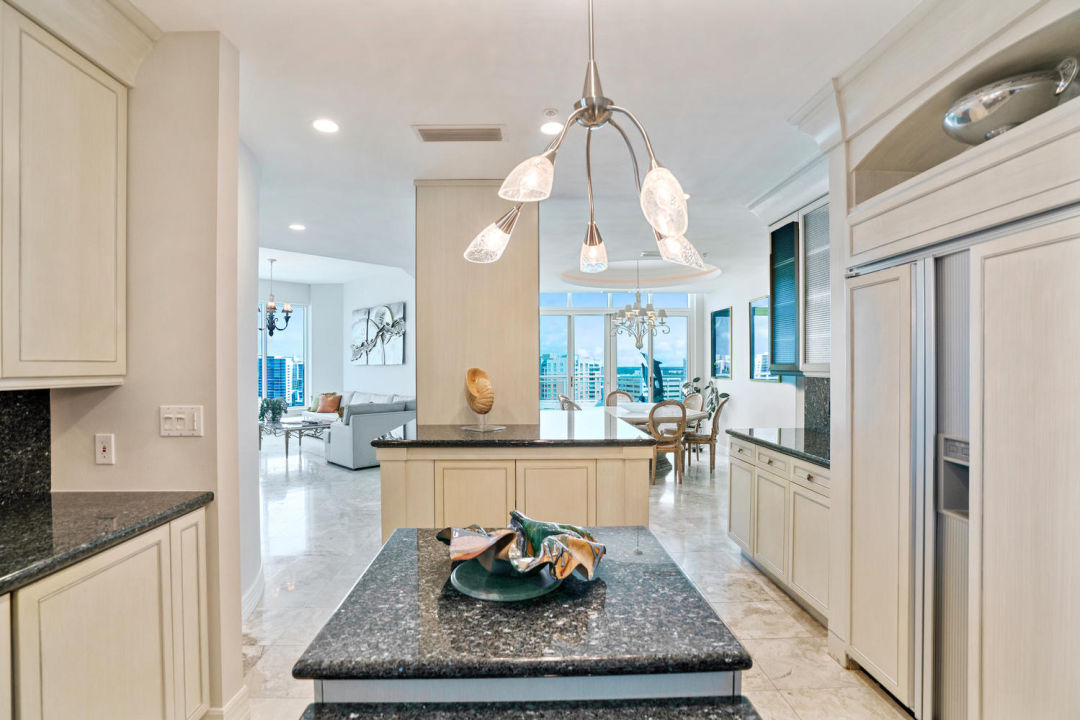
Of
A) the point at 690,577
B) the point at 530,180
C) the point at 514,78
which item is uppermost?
the point at 514,78

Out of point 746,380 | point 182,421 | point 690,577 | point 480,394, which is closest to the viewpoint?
point 182,421

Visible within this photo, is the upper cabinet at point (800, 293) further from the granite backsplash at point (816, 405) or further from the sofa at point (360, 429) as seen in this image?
the sofa at point (360, 429)

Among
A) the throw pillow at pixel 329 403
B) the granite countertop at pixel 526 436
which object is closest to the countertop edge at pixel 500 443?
the granite countertop at pixel 526 436

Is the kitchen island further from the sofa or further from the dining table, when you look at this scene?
the sofa

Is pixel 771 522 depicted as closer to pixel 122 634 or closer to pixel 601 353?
pixel 122 634

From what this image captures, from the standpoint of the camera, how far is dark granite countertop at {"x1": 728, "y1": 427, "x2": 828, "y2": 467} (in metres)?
2.72

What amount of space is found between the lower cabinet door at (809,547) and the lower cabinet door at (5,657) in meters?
2.95

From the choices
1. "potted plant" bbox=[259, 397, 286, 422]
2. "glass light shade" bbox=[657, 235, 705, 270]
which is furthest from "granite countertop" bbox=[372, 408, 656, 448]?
"potted plant" bbox=[259, 397, 286, 422]

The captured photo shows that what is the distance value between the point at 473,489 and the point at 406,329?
6323 mm

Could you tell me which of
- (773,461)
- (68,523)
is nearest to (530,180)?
(68,523)

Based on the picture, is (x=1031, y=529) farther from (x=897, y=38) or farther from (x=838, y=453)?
(x=897, y=38)

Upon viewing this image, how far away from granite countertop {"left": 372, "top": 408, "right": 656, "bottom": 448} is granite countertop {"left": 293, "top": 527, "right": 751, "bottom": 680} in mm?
1481

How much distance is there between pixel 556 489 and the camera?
2.80 metres

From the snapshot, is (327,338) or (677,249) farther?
(327,338)
